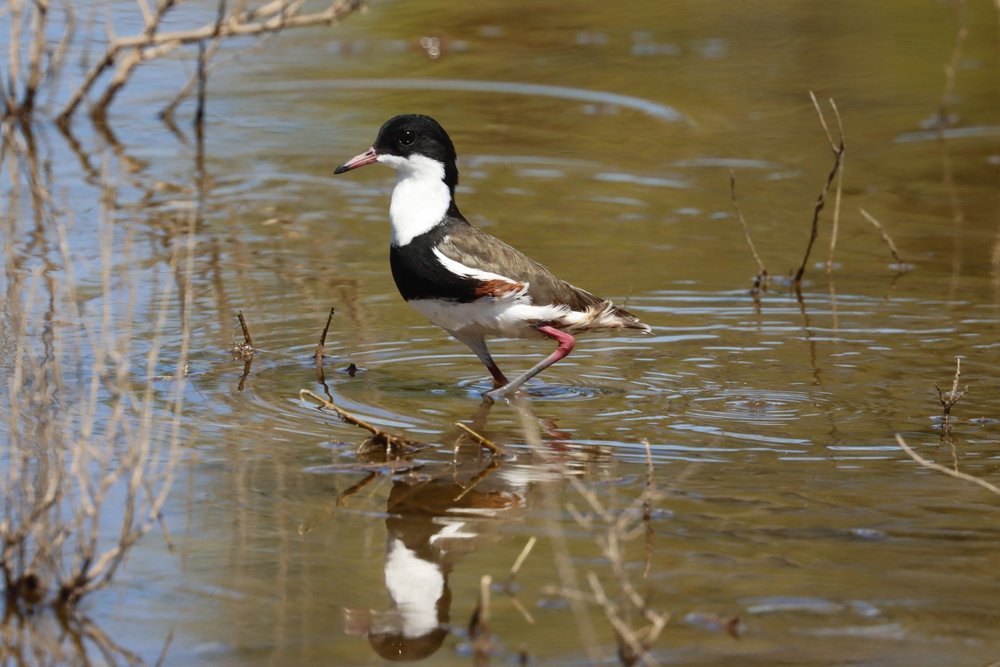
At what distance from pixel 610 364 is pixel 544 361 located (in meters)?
0.68

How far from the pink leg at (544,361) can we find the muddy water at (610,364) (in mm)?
94

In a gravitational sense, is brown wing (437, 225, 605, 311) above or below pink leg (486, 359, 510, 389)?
above

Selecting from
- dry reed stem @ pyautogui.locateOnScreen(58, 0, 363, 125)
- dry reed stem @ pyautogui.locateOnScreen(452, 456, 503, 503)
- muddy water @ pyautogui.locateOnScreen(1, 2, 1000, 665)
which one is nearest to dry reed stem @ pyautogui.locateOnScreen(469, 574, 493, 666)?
muddy water @ pyautogui.locateOnScreen(1, 2, 1000, 665)

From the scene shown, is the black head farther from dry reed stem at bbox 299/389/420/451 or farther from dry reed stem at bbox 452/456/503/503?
dry reed stem at bbox 452/456/503/503

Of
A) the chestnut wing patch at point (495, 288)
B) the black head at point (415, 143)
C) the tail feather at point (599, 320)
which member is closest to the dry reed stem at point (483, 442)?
the chestnut wing patch at point (495, 288)

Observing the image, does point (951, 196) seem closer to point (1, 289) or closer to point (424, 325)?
point (424, 325)

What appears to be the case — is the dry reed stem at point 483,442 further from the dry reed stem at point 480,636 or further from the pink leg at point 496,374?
the dry reed stem at point 480,636

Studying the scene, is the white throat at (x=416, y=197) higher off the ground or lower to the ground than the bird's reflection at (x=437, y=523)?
higher

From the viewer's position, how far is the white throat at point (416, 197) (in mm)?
7469

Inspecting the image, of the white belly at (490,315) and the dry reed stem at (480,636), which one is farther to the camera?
the white belly at (490,315)

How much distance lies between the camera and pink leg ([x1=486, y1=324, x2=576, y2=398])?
7.77 m

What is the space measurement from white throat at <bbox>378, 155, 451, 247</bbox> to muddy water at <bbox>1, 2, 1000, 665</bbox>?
0.85 metres

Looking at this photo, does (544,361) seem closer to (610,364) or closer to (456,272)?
(610,364)

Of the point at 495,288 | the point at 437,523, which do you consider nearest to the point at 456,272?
the point at 495,288
